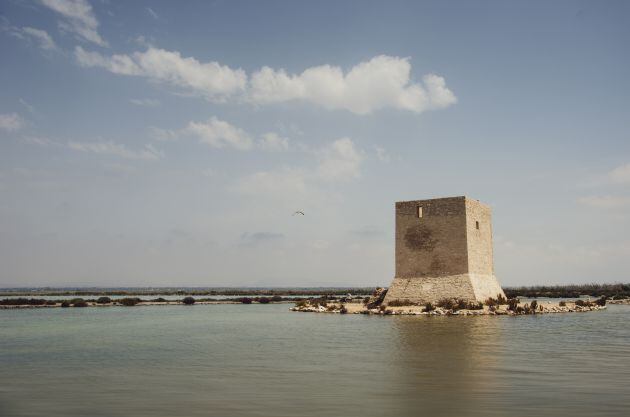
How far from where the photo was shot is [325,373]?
1023cm

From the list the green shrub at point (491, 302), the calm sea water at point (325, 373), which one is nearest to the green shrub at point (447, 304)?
the green shrub at point (491, 302)

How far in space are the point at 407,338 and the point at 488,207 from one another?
60.6 ft

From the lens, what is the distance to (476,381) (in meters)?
9.23

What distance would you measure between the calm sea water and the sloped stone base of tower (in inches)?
340

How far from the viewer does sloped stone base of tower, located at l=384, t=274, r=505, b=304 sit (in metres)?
27.2

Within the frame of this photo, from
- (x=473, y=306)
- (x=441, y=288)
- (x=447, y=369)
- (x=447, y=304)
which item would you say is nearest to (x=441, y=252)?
(x=441, y=288)

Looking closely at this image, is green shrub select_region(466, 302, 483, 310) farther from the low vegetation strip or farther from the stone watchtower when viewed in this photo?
the low vegetation strip

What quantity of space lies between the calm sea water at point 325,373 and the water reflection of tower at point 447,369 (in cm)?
3

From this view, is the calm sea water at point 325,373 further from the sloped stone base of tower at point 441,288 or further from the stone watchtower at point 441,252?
the stone watchtower at point 441,252

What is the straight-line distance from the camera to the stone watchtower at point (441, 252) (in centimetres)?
2769

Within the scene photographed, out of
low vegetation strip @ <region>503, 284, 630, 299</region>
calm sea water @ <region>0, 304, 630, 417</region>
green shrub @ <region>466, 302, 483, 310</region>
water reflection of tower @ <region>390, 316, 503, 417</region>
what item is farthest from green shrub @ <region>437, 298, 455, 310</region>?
low vegetation strip @ <region>503, 284, 630, 299</region>

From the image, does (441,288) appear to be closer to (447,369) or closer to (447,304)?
(447,304)

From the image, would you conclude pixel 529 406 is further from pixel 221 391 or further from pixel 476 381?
pixel 221 391

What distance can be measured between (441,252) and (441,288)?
194 cm
